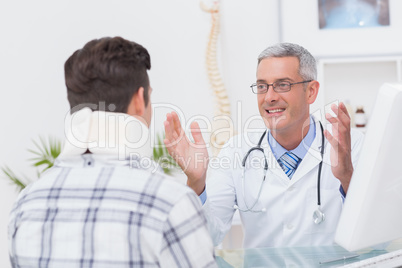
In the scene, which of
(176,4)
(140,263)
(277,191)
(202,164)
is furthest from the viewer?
(176,4)

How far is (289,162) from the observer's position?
203 cm

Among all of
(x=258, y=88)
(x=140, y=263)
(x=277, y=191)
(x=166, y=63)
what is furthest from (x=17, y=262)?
(x=166, y=63)

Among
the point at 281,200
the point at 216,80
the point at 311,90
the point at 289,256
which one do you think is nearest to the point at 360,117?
the point at 216,80

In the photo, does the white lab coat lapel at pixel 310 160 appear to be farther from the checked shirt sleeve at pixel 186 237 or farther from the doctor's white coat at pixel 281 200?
the checked shirt sleeve at pixel 186 237

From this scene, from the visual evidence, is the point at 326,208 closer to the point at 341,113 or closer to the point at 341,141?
the point at 341,141

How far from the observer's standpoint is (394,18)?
3127mm

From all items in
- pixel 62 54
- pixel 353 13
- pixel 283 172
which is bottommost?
pixel 283 172

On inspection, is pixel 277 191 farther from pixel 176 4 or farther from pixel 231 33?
pixel 176 4

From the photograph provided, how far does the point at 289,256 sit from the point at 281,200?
0.48 metres

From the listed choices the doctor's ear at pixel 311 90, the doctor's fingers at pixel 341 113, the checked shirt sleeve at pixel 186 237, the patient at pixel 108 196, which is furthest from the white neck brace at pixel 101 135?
the doctor's ear at pixel 311 90

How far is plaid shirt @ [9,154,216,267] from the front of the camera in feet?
3.22

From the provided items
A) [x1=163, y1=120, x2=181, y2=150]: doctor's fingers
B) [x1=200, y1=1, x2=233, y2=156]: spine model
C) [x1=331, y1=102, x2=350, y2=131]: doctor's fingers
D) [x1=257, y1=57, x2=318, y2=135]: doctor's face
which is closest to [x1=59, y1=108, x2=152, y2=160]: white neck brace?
[x1=163, y1=120, x2=181, y2=150]: doctor's fingers

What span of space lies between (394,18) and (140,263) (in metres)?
2.68

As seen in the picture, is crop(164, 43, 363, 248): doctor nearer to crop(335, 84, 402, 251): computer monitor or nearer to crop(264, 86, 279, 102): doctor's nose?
crop(264, 86, 279, 102): doctor's nose
